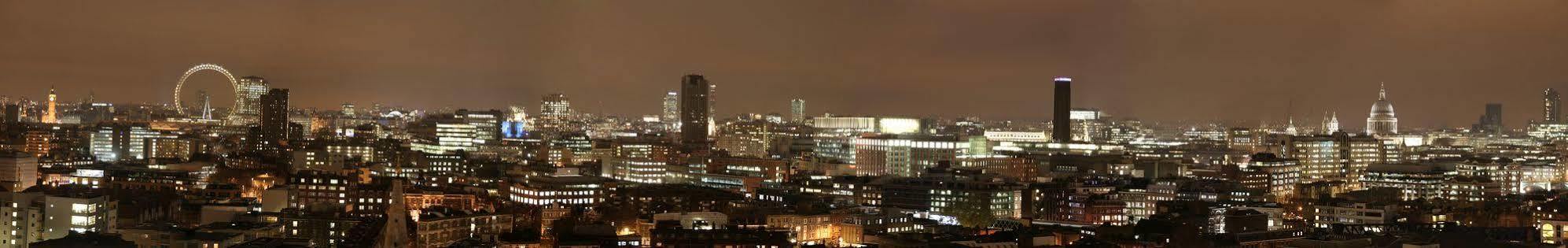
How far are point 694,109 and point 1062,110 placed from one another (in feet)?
62.2

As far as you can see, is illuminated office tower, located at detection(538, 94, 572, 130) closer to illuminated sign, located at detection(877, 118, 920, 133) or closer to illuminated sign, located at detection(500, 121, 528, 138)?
illuminated sign, located at detection(500, 121, 528, 138)

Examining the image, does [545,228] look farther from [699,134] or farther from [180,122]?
[180,122]

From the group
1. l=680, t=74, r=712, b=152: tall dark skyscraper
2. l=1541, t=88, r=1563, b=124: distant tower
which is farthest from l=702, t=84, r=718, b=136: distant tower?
l=1541, t=88, r=1563, b=124: distant tower

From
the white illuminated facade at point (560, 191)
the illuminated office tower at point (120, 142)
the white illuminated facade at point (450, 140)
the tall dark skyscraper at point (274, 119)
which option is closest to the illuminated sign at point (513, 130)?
the white illuminated facade at point (450, 140)

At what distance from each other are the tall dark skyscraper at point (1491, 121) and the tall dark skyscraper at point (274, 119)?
2454 inches

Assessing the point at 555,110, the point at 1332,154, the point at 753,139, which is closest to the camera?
the point at 1332,154

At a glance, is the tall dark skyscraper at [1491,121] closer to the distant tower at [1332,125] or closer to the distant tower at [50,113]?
the distant tower at [1332,125]

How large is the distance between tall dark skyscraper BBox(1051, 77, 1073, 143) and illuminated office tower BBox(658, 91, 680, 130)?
33451 millimetres

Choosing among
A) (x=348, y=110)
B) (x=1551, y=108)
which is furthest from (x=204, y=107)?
(x=1551, y=108)

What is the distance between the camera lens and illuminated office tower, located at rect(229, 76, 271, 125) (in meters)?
103

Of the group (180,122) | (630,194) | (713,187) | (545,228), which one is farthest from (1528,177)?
(180,122)

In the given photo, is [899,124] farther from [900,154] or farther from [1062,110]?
[900,154]

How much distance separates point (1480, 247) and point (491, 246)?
20869mm

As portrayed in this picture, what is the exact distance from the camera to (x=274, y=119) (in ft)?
282
